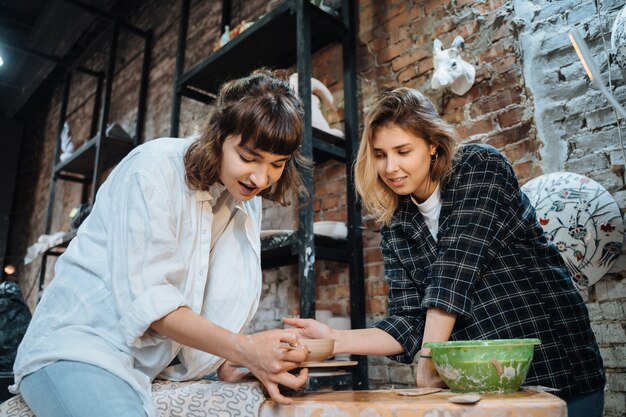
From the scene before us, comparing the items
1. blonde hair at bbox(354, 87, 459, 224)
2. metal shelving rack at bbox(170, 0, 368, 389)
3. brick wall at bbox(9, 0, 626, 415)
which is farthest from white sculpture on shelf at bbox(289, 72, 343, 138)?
blonde hair at bbox(354, 87, 459, 224)

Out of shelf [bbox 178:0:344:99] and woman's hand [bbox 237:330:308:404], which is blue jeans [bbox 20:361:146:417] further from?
shelf [bbox 178:0:344:99]

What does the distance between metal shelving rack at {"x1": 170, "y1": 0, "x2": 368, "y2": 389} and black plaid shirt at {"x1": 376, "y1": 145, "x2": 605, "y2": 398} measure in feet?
2.68

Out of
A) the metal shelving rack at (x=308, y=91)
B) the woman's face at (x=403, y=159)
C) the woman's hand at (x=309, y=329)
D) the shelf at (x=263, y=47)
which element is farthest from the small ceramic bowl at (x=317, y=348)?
the shelf at (x=263, y=47)

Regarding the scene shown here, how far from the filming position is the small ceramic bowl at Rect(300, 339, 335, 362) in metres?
1.09

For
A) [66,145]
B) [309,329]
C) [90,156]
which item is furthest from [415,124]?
[66,145]

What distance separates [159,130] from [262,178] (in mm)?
3129

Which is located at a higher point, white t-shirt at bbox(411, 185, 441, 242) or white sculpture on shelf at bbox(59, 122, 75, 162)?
white sculpture on shelf at bbox(59, 122, 75, 162)

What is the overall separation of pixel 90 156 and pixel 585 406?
4.27m

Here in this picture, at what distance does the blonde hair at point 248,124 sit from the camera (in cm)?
125

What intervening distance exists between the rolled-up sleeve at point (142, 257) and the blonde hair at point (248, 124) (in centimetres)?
13

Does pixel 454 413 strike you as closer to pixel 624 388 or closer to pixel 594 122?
pixel 624 388

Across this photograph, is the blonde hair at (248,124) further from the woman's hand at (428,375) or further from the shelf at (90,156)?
the shelf at (90,156)

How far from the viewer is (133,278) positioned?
1078 mm

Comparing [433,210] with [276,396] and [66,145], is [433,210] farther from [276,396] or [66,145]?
[66,145]
